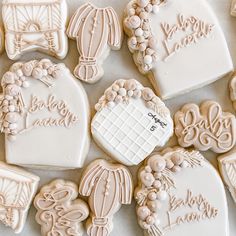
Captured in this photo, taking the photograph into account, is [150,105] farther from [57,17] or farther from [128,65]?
[57,17]

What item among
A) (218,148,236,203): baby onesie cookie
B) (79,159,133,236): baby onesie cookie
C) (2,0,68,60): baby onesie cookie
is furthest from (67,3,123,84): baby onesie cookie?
(218,148,236,203): baby onesie cookie

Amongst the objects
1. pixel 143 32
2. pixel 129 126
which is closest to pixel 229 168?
pixel 129 126

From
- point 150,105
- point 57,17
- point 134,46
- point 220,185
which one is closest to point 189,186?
point 220,185

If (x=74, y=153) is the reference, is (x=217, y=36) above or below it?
above

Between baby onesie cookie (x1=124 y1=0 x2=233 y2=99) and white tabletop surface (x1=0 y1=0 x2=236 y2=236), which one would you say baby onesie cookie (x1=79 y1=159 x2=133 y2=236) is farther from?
baby onesie cookie (x1=124 y1=0 x2=233 y2=99)

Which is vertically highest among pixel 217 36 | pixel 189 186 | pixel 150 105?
pixel 217 36

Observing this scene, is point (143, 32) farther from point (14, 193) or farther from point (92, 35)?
point (14, 193)

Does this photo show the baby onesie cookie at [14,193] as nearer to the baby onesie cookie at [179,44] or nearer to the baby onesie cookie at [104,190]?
the baby onesie cookie at [104,190]

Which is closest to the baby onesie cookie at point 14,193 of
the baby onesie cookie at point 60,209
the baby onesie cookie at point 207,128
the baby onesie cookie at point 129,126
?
the baby onesie cookie at point 60,209
